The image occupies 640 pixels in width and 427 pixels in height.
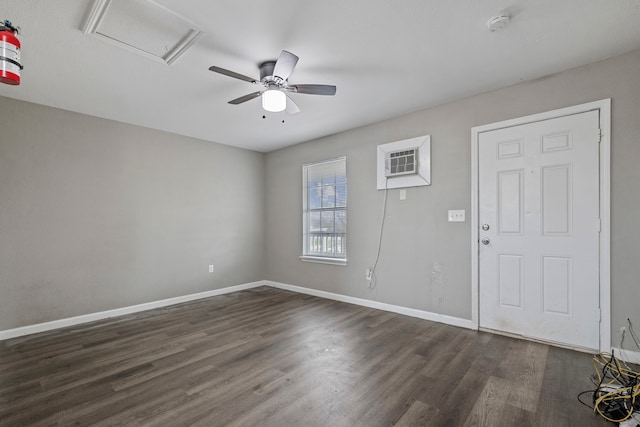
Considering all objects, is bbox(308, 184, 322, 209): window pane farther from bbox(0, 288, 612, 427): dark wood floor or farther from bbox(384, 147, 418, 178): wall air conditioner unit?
bbox(0, 288, 612, 427): dark wood floor

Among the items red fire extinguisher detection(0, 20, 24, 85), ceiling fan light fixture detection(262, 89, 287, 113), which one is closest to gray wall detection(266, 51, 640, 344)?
ceiling fan light fixture detection(262, 89, 287, 113)

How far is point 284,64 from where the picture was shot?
7.33 ft

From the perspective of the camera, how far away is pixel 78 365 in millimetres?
2424

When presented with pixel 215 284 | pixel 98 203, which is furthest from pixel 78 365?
pixel 215 284

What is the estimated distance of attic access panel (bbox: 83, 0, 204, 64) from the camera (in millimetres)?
1883

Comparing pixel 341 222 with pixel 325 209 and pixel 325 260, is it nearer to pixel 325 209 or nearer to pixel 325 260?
pixel 325 209

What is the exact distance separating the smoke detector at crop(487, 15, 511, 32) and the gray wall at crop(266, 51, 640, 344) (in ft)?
3.74

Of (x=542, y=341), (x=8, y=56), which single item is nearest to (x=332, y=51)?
(x=8, y=56)

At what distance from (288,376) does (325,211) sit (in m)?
2.86

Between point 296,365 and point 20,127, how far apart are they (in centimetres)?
388

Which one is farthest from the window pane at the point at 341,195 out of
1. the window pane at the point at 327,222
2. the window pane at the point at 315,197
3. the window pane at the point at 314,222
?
the window pane at the point at 314,222

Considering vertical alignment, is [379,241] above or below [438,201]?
below

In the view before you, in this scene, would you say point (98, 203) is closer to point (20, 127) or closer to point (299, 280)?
point (20, 127)

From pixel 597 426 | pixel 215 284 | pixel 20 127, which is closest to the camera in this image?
pixel 597 426
